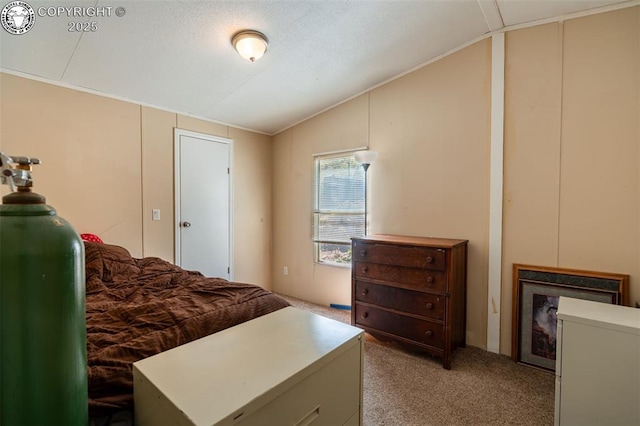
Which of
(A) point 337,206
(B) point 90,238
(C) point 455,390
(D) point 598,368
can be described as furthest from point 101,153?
(D) point 598,368

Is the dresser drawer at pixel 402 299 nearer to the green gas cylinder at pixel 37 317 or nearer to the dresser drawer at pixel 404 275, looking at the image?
the dresser drawer at pixel 404 275

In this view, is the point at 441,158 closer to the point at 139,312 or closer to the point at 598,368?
the point at 598,368

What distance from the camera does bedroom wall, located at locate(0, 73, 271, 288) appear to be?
2416 millimetres

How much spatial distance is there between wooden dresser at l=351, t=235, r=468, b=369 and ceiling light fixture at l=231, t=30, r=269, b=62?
1728 mm

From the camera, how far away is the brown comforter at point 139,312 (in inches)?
39.6

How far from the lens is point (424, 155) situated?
2859 mm

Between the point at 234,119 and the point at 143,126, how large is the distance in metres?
1.02

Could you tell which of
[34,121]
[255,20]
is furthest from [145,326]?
[34,121]

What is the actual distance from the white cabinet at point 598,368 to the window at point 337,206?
203 centimetres

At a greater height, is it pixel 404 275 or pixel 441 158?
pixel 441 158

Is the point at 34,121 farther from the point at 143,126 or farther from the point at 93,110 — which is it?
the point at 143,126

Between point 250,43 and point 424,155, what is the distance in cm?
180

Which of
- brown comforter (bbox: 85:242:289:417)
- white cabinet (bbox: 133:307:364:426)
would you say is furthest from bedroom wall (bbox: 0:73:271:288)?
white cabinet (bbox: 133:307:364:426)

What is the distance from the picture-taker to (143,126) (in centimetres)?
307
